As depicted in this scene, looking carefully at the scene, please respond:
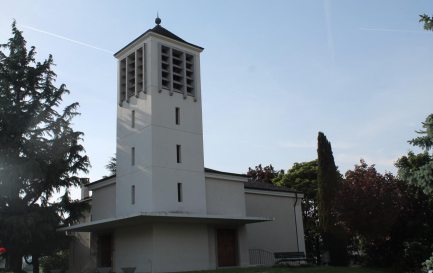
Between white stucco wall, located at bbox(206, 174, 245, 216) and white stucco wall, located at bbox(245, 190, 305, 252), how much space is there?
8.69 ft

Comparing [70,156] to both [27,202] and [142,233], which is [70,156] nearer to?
[27,202]

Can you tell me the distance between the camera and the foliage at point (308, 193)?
4469 centimetres

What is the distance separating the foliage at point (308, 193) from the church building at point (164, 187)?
50.2ft

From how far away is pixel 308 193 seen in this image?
45219 millimetres

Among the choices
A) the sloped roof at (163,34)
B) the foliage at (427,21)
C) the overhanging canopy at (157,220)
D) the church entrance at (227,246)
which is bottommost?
the church entrance at (227,246)

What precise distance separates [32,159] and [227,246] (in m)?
12.3

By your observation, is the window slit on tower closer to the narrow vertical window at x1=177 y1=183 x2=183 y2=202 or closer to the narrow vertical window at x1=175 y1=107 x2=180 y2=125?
the narrow vertical window at x1=175 y1=107 x2=180 y2=125

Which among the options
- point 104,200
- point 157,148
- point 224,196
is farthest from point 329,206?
point 104,200

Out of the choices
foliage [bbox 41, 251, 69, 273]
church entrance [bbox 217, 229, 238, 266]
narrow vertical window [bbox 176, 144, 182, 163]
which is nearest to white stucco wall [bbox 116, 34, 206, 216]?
narrow vertical window [bbox 176, 144, 182, 163]

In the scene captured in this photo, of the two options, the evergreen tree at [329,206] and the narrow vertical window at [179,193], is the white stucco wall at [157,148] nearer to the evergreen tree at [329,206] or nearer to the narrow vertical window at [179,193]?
the narrow vertical window at [179,193]

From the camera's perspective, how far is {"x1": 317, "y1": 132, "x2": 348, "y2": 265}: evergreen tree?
1127 inches

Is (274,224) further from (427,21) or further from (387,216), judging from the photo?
(427,21)

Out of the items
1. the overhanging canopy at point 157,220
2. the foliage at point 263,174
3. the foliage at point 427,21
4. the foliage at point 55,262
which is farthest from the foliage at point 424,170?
the foliage at point 263,174

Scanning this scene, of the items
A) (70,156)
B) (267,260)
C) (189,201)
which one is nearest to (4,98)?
(70,156)
